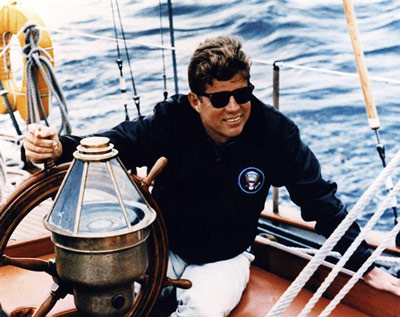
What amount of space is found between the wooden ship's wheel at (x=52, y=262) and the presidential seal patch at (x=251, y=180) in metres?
0.45

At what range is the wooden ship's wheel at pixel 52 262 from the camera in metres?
1.34

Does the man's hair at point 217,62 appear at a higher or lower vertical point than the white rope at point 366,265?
higher

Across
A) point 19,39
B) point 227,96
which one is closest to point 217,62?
point 227,96

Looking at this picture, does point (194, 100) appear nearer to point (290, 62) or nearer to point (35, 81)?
point (35, 81)

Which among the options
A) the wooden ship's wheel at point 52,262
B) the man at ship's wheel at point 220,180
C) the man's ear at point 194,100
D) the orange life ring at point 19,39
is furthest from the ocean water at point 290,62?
the wooden ship's wheel at point 52,262

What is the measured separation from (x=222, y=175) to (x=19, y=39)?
8.68ft

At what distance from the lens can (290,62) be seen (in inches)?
292

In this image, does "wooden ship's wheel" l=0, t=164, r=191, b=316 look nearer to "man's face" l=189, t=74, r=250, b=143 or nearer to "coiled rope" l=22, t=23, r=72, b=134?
"man's face" l=189, t=74, r=250, b=143

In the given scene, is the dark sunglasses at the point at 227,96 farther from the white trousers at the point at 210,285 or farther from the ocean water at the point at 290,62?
the ocean water at the point at 290,62

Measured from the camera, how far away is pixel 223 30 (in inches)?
343

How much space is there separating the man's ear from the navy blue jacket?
0.02m

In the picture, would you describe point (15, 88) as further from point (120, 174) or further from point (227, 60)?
point (120, 174)

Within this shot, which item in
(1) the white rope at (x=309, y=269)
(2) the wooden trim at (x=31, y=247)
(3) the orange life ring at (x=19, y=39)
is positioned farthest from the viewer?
(3) the orange life ring at (x=19, y=39)

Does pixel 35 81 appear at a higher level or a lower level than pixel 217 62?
lower
